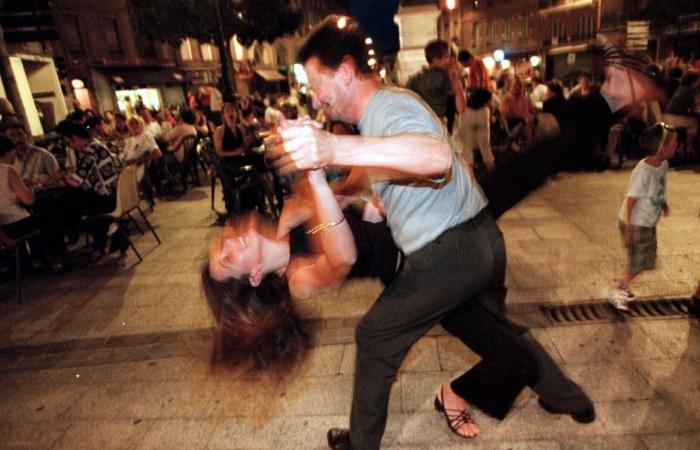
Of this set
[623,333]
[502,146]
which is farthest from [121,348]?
[502,146]

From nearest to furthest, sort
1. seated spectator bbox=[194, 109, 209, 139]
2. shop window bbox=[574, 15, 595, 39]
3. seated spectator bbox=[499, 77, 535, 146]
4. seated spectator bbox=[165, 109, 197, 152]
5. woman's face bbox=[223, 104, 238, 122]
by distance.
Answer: woman's face bbox=[223, 104, 238, 122] → seated spectator bbox=[499, 77, 535, 146] → seated spectator bbox=[165, 109, 197, 152] → seated spectator bbox=[194, 109, 209, 139] → shop window bbox=[574, 15, 595, 39]

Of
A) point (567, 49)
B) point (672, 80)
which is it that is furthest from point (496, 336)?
point (567, 49)

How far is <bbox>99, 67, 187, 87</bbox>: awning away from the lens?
23.9 metres

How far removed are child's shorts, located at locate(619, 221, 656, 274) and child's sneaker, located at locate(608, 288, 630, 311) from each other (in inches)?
6.7

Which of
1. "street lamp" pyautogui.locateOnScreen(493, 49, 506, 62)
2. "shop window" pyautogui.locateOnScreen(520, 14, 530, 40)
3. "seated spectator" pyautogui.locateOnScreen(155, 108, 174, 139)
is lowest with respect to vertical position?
"seated spectator" pyautogui.locateOnScreen(155, 108, 174, 139)

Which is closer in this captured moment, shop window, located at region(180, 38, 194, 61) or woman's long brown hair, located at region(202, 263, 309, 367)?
woman's long brown hair, located at region(202, 263, 309, 367)

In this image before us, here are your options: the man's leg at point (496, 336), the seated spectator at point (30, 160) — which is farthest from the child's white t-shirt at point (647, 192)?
the seated spectator at point (30, 160)

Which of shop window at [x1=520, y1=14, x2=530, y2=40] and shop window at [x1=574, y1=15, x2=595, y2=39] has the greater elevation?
shop window at [x1=520, y1=14, x2=530, y2=40]

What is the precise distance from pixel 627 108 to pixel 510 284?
6.10ft

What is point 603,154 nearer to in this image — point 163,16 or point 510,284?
point 510,284

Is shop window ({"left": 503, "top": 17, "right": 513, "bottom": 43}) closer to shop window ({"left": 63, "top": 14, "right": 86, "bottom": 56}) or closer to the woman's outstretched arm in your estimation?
shop window ({"left": 63, "top": 14, "right": 86, "bottom": 56})

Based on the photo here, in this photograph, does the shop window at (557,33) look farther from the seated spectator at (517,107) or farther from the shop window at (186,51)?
the seated spectator at (517,107)

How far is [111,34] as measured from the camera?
24250mm

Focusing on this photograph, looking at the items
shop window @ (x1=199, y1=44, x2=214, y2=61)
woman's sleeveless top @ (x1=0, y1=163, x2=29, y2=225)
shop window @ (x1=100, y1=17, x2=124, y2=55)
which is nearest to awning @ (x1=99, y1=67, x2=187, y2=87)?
shop window @ (x1=100, y1=17, x2=124, y2=55)
